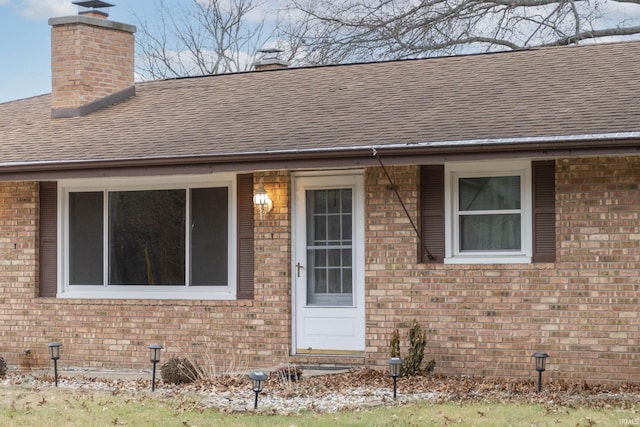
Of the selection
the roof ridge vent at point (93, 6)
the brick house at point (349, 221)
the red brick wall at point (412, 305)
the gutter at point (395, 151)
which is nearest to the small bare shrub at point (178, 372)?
the red brick wall at point (412, 305)

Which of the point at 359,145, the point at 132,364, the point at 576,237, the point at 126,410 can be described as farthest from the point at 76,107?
the point at 576,237

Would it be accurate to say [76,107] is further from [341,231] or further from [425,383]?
[425,383]

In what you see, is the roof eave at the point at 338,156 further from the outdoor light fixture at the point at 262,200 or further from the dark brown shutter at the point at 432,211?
the dark brown shutter at the point at 432,211

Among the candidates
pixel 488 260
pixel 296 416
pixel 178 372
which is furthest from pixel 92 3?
pixel 296 416

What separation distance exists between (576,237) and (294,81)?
232 inches

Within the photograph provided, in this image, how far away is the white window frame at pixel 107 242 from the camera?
44.9 ft

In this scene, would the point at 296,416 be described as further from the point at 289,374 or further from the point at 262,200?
the point at 262,200

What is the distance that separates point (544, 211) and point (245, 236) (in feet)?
12.6

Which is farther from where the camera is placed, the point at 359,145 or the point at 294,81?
the point at 294,81

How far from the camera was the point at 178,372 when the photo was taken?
12.2 meters

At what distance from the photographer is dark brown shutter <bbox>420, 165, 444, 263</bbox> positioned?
12.6m

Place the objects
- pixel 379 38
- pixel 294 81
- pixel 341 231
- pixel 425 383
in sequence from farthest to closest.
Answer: pixel 379 38
pixel 294 81
pixel 341 231
pixel 425 383

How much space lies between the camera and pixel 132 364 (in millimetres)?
13867

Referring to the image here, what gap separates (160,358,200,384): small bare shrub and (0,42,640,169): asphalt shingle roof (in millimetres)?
2479
